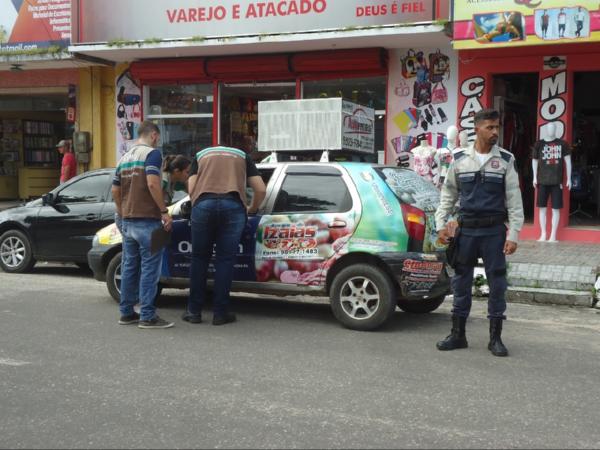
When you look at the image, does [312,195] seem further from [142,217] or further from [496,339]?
[496,339]

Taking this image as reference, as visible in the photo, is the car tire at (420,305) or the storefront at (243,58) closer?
the car tire at (420,305)

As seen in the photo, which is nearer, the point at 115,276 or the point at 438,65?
the point at 115,276

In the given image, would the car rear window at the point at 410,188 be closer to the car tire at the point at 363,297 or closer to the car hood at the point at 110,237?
the car tire at the point at 363,297

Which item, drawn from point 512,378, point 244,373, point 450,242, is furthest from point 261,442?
point 450,242

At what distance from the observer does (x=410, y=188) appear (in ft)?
22.4

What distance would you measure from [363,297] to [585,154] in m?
11.6

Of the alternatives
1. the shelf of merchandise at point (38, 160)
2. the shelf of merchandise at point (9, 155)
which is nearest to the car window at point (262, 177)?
the shelf of merchandise at point (38, 160)

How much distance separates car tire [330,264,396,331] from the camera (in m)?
6.42

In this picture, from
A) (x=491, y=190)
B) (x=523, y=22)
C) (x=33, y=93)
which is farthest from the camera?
(x=33, y=93)

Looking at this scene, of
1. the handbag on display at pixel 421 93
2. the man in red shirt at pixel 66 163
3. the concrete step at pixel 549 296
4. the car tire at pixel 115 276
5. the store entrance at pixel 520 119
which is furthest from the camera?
the man in red shirt at pixel 66 163

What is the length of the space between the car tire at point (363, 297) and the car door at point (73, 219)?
434cm

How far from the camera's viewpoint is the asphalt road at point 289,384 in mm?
3953

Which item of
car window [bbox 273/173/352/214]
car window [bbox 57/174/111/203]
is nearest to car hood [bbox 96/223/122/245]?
car window [bbox 273/173/352/214]

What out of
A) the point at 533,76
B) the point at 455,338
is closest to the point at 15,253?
the point at 455,338
